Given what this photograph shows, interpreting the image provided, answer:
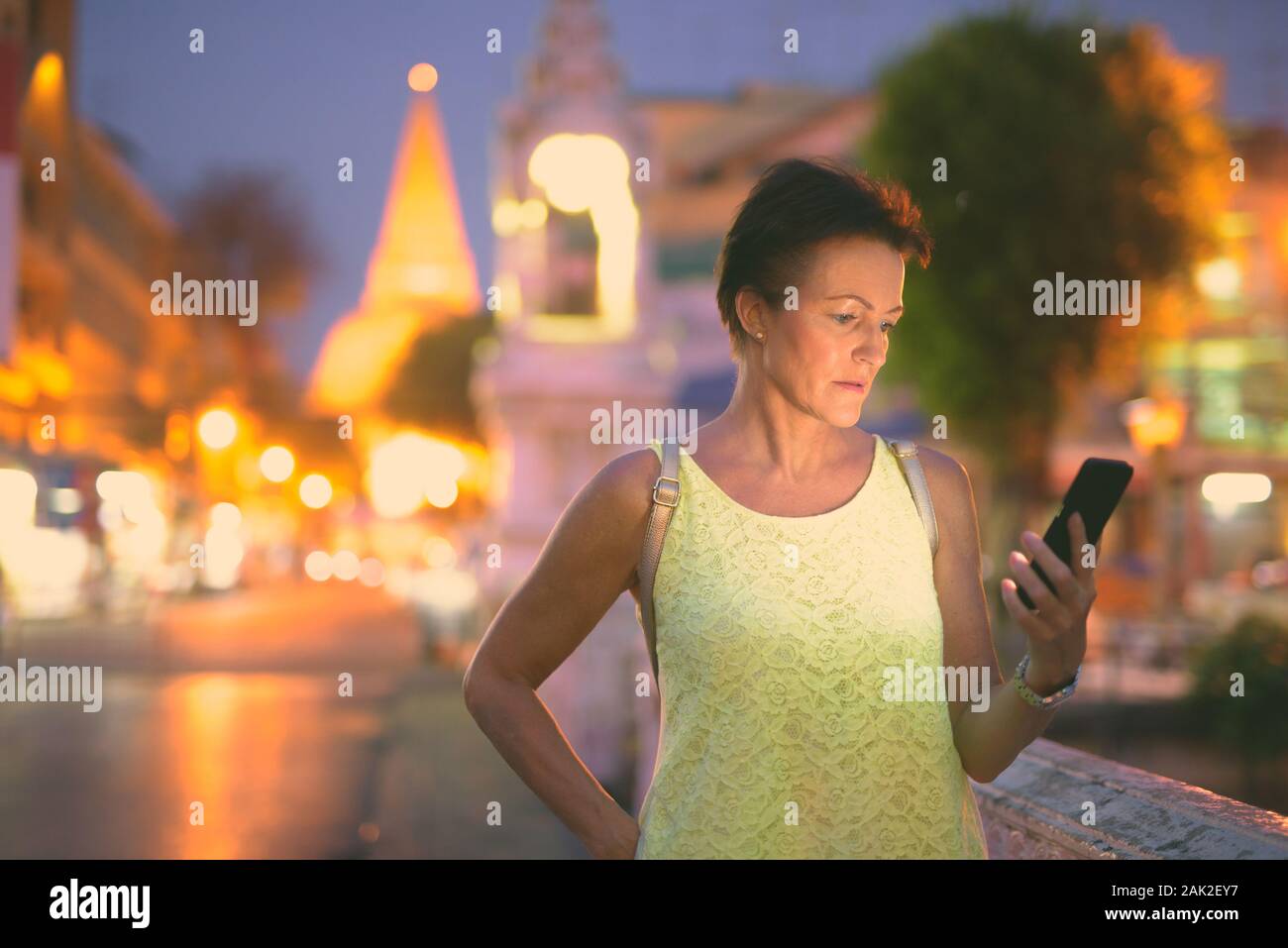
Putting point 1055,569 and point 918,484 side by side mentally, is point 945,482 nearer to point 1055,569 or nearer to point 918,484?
point 918,484

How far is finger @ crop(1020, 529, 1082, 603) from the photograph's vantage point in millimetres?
1844

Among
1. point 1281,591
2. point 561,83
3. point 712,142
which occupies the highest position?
point 712,142

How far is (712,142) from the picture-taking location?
48.5m

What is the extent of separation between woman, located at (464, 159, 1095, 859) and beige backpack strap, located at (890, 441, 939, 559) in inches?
0.6

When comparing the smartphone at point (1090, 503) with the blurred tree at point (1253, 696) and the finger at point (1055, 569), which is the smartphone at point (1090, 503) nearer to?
the finger at point (1055, 569)

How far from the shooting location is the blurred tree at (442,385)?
171 ft

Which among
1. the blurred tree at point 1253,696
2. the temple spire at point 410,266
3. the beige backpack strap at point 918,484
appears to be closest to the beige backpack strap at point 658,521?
the beige backpack strap at point 918,484

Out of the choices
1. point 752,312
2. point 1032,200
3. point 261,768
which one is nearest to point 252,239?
point 1032,200

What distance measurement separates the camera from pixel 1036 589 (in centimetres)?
187

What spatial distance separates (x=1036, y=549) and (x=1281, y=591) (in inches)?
713

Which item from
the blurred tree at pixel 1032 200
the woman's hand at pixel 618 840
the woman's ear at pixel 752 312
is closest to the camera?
the woman's hand at pixel 618 840

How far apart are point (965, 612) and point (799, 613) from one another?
286mm
